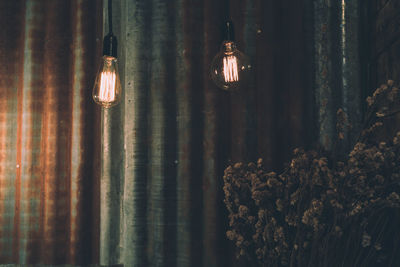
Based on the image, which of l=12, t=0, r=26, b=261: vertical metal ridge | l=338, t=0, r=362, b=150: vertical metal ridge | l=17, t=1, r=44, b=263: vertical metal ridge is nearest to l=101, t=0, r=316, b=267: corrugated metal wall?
l=338, t=0, r=362, b=150: vertical metal ridge

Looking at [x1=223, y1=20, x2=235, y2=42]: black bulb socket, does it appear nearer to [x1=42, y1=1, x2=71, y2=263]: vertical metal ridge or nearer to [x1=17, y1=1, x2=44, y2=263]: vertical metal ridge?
[x1=42, y1=1, x2=71, y2=263]: vertical metal ridge

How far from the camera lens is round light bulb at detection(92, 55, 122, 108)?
2.04 metres

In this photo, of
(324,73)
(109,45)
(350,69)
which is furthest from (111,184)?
(350,69)

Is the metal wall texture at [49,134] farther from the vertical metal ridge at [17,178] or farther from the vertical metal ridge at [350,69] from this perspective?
the vertical metal ridge at [350,69]

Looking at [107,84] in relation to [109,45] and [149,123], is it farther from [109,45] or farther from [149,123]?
[149,123]

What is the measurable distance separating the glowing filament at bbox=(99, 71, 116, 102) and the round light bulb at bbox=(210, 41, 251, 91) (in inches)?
25.0

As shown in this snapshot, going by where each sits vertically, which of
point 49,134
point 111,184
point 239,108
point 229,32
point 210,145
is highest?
point 229,32

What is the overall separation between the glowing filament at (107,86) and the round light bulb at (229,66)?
2.09ft

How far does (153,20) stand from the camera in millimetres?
2467

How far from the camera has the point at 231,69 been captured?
6.67 ft

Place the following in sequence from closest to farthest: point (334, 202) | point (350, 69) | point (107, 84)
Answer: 1. point (334, 202)
2. point (107, 84)
3. point (350, 69)

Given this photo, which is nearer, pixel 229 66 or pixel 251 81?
pixel 229 66

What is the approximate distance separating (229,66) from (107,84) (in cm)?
77

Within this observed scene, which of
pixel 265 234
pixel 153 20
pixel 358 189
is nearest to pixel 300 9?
pixel 153 20
